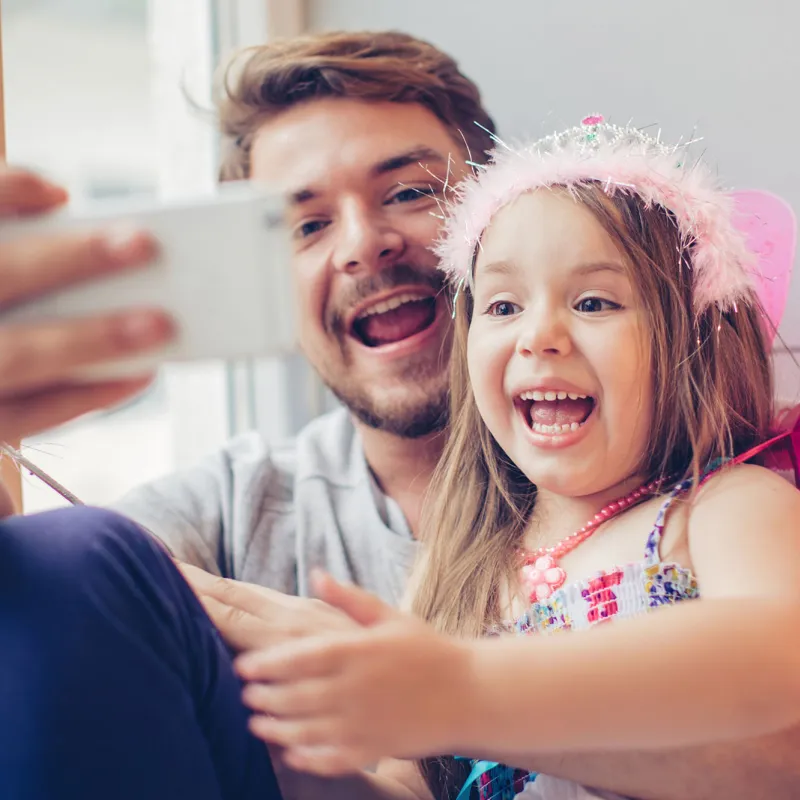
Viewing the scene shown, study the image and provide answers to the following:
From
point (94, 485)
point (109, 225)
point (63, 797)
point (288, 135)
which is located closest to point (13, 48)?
point (288, 135)

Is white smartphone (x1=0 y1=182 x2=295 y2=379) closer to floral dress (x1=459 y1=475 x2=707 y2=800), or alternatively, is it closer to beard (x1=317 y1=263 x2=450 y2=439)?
floral dress (x1=459 y1=475 x2=707 y2=800)

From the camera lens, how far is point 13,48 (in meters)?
1.58

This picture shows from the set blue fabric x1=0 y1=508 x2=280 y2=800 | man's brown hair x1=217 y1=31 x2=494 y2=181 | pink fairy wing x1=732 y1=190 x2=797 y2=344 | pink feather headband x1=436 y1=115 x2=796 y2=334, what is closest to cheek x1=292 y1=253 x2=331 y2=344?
man's brown hair x1=217 y1=31 x2=494 y2=181

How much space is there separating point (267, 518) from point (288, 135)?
626 millimetres

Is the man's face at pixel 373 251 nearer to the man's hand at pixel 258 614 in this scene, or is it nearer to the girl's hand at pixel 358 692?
the man's hand at pixel 258 614

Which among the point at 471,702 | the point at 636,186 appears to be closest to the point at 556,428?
the point at 636,186

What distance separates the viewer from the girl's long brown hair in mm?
1032

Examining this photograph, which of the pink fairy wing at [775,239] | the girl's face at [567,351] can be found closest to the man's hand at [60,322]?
the girl's face at [567,351]

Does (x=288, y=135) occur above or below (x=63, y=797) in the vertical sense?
above

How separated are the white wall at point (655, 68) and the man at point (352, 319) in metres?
0.19

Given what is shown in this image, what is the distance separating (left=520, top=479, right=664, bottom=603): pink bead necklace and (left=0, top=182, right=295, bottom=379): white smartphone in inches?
21.7

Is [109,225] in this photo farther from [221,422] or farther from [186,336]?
[221,422]

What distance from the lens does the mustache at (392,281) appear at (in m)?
1.45

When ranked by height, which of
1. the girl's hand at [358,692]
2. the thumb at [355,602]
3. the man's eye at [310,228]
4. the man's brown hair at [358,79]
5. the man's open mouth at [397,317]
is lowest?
the girl's hand at [358,692]
